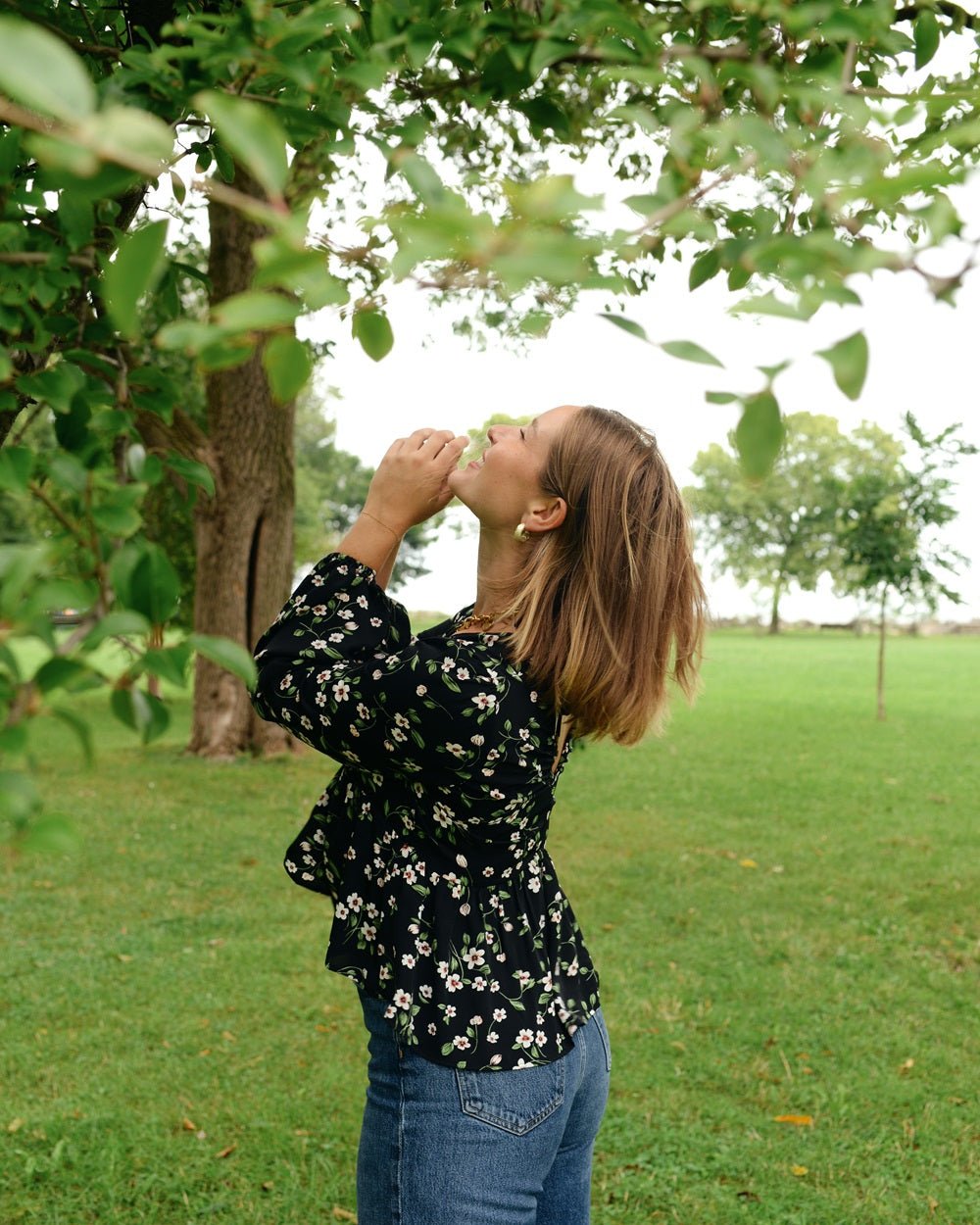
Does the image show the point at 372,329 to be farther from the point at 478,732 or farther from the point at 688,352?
the point at 478,732

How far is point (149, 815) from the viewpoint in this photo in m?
9.59

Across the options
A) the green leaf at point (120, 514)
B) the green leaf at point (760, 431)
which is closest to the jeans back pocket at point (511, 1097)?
the green leaf at point (120, 514)

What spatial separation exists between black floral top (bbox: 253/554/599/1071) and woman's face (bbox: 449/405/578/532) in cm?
23

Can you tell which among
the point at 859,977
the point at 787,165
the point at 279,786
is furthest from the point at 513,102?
the point at 279,786

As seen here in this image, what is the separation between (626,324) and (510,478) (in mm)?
1111

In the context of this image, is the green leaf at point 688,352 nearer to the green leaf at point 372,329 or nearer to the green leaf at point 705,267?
the green leaf at point 372,329

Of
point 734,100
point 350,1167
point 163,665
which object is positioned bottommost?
point 350,1167

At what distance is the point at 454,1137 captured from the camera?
1905 mm

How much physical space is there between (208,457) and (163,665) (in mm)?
10335

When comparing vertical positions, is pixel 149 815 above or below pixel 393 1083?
below

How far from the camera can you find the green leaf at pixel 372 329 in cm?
112

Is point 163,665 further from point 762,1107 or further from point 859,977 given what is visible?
point 859,977

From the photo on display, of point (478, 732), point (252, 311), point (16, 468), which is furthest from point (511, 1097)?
point (252, 311)

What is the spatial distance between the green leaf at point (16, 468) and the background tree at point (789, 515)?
55.8 meters
